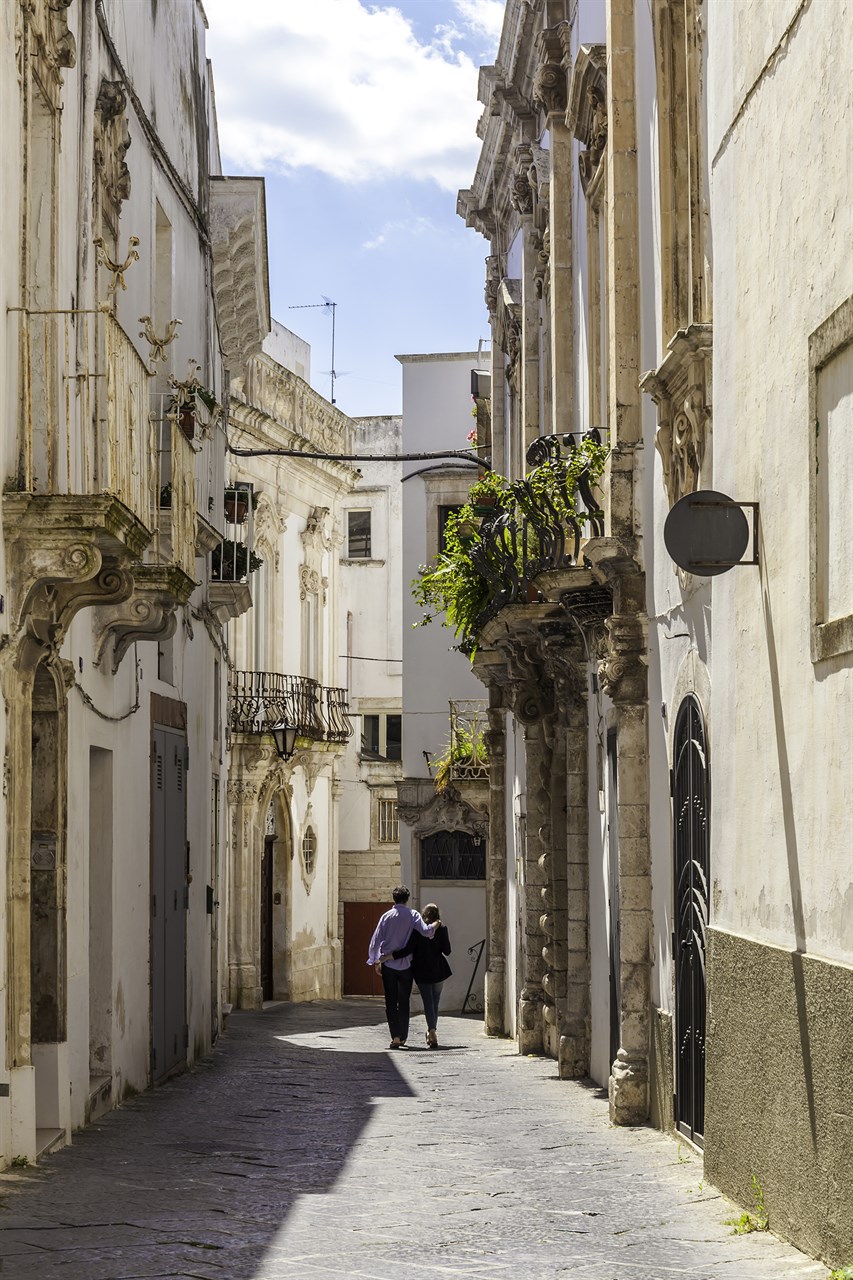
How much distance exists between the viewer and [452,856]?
108 feet

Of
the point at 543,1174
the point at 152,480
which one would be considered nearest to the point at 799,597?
the point at 543,1174

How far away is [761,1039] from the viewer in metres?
7.68

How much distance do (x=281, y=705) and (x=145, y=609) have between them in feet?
67.8

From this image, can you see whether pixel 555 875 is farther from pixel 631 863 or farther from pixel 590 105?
pixel 590 105

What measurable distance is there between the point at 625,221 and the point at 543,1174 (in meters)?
6.32

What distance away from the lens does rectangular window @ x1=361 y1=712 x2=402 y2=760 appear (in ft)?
147

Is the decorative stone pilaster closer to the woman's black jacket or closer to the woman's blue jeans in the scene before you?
the woman's blue jeans

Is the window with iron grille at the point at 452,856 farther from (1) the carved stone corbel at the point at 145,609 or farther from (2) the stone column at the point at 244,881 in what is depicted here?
(1) the carved stone corbel at the point at 145,609

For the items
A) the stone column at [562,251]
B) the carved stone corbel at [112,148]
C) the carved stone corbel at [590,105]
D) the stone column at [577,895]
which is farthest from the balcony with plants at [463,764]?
the carved stone corbel at [112,148]

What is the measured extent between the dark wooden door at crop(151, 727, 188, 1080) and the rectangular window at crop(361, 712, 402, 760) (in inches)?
1057

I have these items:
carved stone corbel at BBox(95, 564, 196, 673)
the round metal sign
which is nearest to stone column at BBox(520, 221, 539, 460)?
carved stone corbel at BBox(95, 564, 196, 673)

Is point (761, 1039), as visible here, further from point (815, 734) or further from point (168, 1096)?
point (168, 1096)

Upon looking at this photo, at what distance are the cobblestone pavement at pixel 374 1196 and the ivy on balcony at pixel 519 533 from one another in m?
3.94

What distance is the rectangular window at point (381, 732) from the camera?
44.7 metres
